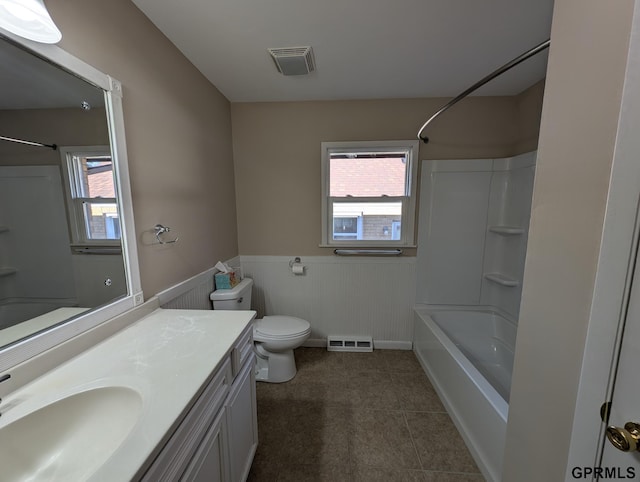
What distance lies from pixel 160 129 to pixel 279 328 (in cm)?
159

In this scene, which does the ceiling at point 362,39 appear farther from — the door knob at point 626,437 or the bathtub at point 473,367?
the bathtub at point 473,367

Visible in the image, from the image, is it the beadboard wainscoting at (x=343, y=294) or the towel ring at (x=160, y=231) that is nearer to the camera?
the towel ring at (x=160, y=231)

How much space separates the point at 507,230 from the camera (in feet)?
6.80

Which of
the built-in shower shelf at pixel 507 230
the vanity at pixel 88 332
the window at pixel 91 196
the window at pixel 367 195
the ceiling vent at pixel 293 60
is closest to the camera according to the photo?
the vanity at pixel 88 332

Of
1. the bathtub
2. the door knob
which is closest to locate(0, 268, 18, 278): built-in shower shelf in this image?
the door knob

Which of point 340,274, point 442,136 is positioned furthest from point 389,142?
point 340,274

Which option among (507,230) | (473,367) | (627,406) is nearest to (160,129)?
(627,406)

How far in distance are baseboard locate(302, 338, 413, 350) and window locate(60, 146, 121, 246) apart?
195 cm

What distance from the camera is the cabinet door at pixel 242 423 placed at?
1015mm

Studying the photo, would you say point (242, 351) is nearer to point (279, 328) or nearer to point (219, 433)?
point (219, 433)

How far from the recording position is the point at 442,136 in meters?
2.20

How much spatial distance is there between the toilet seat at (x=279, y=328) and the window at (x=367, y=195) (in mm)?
816

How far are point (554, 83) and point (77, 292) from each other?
6.16ft

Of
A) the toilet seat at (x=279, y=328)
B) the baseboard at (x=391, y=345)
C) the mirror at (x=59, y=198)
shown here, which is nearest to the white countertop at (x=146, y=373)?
the mirror at (x=59, y=198)
